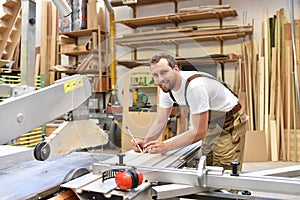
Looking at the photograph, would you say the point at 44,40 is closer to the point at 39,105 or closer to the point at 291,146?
the point at 291,146

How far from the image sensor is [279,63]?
3.31m

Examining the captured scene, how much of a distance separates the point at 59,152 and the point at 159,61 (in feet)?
1.96

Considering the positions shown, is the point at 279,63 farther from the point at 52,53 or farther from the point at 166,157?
the point at 52,53

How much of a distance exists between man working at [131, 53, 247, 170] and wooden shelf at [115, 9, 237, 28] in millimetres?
2041

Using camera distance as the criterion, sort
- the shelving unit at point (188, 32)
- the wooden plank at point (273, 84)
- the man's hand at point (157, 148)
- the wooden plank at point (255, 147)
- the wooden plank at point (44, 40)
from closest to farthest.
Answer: the man's hand at point (157, 148) → the wooden plank at point (255, 147) → the wooden plank at point (273, 84) → the shelving unit at point (188, 32) → the wooden plank at point (44, 40)

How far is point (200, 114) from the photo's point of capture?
128 centimetres

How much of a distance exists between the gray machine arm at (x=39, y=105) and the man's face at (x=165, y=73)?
34 cm

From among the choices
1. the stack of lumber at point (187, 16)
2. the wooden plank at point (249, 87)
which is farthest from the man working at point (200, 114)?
the stack of lumber at point (187, 16)

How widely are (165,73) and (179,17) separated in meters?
2.50

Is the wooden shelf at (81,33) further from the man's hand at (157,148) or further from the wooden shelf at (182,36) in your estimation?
the man's hand at (157,148)

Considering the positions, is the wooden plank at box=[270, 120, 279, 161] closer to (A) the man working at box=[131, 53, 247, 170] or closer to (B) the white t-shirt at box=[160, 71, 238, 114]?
(A) the man working at box=[131, 53, 247, 170]

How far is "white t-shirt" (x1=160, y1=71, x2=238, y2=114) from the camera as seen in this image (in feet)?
4.23

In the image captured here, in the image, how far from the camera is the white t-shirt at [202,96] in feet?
4.23

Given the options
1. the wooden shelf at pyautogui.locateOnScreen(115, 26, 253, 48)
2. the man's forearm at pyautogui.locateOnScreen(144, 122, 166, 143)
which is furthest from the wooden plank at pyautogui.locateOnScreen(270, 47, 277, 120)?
the man's forearm at pyautogui.locateOnScreen(144, 122, 166, 143)
